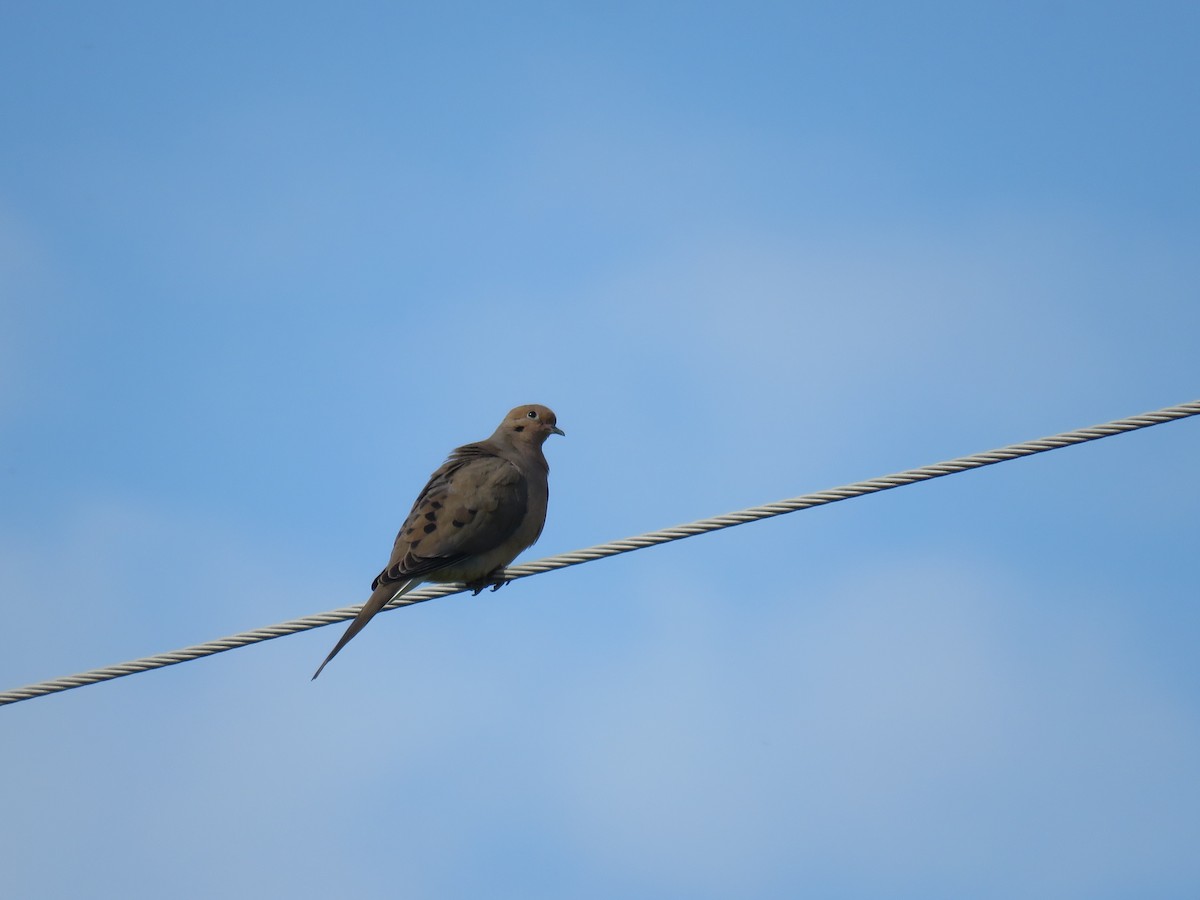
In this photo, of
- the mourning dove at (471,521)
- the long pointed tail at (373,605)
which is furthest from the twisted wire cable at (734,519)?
the mourning dove at (471,521)

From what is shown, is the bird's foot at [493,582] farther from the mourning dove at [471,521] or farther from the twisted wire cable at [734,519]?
the twisted wire cable at [734,519]

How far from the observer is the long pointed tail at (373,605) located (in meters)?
6.04

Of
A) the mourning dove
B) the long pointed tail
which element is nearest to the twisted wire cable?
the long pointed tail

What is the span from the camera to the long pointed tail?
6.04 m

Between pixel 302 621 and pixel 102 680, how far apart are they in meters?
0.76

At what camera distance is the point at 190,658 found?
5320 millimetres

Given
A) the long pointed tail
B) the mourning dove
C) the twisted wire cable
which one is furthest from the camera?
the mourning dove

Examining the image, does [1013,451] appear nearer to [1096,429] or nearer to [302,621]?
[1096,429]

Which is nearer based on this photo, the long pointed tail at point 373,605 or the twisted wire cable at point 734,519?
the twisted wire cable at point 734,519

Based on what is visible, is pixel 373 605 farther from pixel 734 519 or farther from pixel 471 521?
pixel 734 519

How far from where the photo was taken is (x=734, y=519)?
5.35 m

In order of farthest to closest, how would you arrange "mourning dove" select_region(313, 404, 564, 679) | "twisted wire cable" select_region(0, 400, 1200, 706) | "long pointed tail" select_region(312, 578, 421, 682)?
"mourning dove" select_region(313, 404, 564, 679)
"long pointed tail" select_region(312, 578, 421, 682)
"twisted wire cable" select_region(0, 400, 1200, 706)

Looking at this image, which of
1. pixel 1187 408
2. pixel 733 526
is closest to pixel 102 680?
pixel 733 526

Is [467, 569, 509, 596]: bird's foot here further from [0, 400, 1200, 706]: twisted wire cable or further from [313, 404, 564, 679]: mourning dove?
[0, 400, 1200, 706]: twisted wire cable
